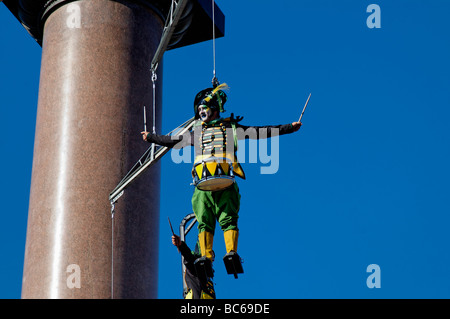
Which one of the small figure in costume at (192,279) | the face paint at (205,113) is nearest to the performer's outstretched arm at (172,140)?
the face paint at (205,113)

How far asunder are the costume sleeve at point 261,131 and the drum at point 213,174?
0.64 meters

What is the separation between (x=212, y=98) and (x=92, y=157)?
146 inches

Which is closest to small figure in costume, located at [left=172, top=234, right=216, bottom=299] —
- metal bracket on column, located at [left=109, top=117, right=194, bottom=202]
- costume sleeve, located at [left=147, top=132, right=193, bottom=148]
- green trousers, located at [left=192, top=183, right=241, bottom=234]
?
green trousers, located at [left=192, top=183, right=241, bottom=234]

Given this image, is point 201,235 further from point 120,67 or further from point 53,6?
point 53,6

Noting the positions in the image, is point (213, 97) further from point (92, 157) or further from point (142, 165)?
point (92, 157)

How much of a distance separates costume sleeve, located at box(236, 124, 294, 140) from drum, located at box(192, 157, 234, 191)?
2.10ft

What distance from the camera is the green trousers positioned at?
17594 mm

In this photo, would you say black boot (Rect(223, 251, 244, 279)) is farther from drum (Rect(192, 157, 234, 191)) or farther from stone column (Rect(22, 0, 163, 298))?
stone column (Rect(22, 0, 163, 298))

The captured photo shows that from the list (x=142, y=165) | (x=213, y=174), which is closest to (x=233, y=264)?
(x=213, y=174)

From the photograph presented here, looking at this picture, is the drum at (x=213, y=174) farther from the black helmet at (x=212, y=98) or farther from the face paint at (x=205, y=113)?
the black helmet at (x=212, y=98)

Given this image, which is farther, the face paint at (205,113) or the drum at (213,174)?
the face paint at (205,113)

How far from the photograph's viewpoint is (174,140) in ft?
60.2

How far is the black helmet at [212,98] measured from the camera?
59.7 ft
